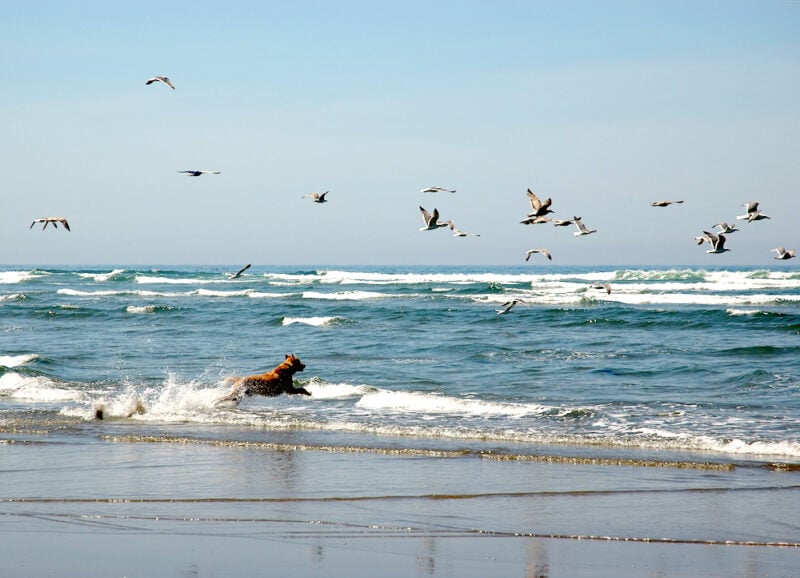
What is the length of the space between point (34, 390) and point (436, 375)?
7500 mm

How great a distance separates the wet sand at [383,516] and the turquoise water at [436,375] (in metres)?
1.49

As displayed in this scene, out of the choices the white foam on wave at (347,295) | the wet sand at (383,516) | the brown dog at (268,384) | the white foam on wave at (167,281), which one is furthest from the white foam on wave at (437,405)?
the white foam on wave at (167,281)

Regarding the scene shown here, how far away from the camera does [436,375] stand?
64.2 feet

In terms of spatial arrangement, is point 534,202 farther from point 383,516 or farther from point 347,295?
point 347,295

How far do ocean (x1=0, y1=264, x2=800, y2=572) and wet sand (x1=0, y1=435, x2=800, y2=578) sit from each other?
0.34ft

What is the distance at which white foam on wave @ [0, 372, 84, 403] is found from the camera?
1716 centimetres

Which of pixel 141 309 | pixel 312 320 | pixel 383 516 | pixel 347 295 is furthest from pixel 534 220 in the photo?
pixel 347 295

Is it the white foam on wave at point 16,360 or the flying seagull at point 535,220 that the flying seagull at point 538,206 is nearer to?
the flying seagull at point 535,220

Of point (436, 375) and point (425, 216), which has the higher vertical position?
point (425, 216)

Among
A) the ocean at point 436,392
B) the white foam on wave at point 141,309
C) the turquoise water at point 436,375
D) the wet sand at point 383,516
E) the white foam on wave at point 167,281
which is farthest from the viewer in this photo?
the white foam on wave at point 167,281

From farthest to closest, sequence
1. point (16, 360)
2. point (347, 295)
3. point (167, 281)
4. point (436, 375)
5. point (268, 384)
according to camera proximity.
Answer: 1. point (167, 281)
2. point (347, 295)
3. point (16, 360)
4. point (436, 375)
5. point (268, 384)

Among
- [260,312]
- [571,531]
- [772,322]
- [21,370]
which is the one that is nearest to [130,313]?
[260,312]

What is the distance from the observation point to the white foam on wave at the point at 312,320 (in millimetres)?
33344

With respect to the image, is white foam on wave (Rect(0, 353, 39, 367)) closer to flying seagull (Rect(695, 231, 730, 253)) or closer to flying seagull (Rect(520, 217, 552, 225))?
flying seagull (Rect(520, 217, 552, 225))
